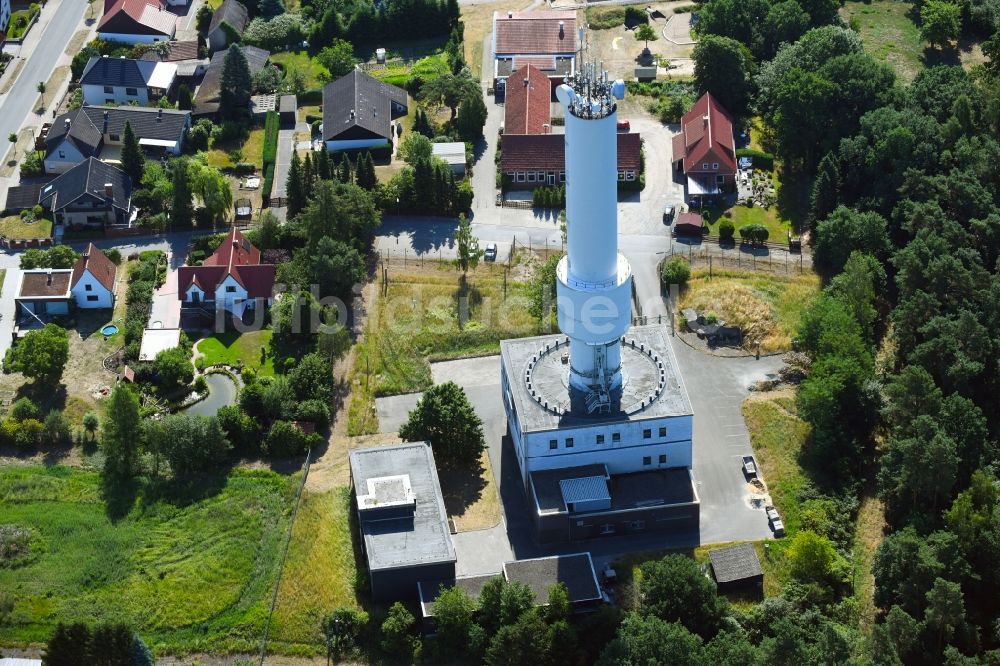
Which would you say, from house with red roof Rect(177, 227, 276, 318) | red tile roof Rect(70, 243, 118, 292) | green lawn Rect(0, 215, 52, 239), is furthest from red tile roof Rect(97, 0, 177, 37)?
house with red roof Rect(177, 227, 276, 318)

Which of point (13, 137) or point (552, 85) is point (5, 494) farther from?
point (552, 85)

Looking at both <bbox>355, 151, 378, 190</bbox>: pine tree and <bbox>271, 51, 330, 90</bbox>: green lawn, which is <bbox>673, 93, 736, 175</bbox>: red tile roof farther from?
<bbox>271, 51, 330, 90</bbox>: green lawn

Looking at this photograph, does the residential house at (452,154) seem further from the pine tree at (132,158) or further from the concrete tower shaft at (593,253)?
the concrete tower shaft at (593,253)

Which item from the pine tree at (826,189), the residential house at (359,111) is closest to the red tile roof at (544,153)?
the residential house at (359,111)

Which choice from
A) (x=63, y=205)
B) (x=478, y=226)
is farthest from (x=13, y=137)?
(x=478, y=226)

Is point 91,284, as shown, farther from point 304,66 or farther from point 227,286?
point 304,66
